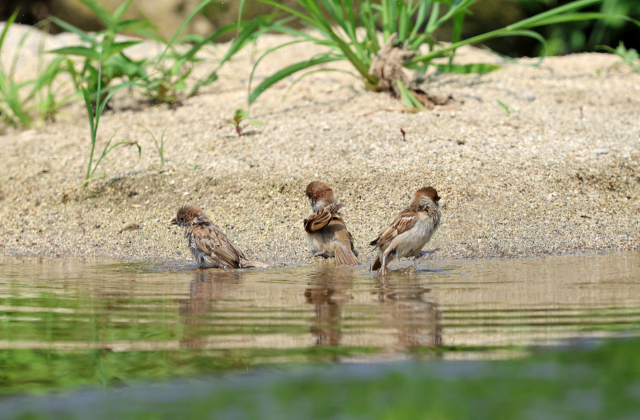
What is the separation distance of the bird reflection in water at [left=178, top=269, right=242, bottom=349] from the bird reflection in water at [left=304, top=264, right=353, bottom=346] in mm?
457

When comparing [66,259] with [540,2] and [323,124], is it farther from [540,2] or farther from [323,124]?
[540,2]

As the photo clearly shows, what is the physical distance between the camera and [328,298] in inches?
145

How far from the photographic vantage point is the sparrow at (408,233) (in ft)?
16.3

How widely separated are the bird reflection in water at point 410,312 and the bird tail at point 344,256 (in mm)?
735

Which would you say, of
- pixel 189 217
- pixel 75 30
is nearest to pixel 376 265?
pixel 189 217

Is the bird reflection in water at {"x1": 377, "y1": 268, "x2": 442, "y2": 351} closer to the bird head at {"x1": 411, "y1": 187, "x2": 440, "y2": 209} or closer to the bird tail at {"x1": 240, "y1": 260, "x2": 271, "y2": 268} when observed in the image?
the bird head at {"x1": 411, "y1": 187, "x2": 440, "y2": 209}

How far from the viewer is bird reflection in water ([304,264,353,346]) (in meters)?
2.66

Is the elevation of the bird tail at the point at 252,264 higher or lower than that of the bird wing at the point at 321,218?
lower

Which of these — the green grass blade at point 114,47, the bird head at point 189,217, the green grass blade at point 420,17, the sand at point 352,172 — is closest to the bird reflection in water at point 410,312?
Answer: the sand at point 352,172

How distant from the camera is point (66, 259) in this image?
18.3 ft

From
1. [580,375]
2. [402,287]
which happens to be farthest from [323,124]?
[580,375]

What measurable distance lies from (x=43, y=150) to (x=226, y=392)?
280 inches

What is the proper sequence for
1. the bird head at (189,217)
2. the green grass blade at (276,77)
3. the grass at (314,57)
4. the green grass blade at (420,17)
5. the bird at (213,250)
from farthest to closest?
the green grass blade at (420,17)
the grass at (314,57)
the green grass blade at (276,77)
the bird head at (189,217)
the bird at (213,250)

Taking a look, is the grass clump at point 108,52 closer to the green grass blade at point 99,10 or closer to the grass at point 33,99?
the green grass blade at point 99,10
